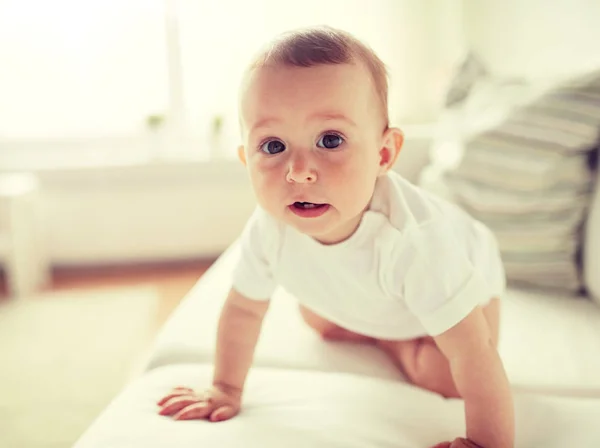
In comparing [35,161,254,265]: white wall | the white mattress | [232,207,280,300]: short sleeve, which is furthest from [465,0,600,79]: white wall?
[35,161,254,265]: white wall

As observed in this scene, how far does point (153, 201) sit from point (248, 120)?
1.86 metres

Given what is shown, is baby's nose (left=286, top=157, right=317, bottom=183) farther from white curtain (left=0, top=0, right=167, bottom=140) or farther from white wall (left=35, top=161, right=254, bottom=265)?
white curtain (left=0, top=0, right=167, bottom=140)

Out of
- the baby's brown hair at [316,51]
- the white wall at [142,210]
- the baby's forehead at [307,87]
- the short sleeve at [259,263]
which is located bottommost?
the white wall at [142,210]

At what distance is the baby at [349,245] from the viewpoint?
2.33ft

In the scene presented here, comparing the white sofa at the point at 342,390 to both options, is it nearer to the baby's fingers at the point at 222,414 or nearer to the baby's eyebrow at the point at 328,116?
the baby's fingers at the point at 222,414

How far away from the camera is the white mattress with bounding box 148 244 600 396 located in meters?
0.91

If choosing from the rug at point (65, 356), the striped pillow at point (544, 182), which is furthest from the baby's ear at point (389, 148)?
the rug at point (65, 356)

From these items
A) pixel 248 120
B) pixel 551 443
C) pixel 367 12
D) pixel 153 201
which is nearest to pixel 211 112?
pixel 153 201

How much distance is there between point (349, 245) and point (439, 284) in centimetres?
14

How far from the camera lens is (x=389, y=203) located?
2.80 ft

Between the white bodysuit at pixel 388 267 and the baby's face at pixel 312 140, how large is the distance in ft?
0.30

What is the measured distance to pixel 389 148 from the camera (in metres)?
0.81

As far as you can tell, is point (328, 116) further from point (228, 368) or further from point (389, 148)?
point (228, 368)

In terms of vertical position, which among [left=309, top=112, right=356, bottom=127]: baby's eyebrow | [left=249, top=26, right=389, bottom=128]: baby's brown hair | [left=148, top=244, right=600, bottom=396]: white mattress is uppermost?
[left=249, top=26, right=389, bottom=128]: baby's brown hair
